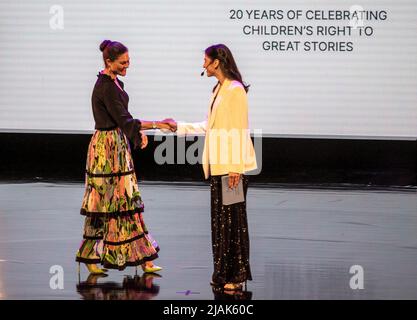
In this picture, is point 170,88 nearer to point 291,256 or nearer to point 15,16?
point 15,16

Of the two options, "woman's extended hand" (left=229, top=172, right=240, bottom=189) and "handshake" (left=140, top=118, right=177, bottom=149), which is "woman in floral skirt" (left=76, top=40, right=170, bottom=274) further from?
"woman's extended hand" (left=229, top=172, right=240, bottom=189)

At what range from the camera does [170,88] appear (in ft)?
31.8

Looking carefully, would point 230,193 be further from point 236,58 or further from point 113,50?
point 236,58

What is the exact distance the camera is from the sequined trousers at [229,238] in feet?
16.3

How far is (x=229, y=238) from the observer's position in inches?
196

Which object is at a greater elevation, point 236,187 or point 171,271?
point 236,187

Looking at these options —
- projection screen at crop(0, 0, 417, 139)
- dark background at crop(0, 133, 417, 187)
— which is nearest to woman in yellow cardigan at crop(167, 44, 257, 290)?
projection screen at crop(0, 0, 417, 139)

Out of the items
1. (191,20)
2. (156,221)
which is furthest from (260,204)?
(191,20)

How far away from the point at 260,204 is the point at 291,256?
102 inches

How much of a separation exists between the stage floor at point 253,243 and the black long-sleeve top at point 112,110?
2.81 ft

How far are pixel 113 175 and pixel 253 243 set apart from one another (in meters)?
1.63

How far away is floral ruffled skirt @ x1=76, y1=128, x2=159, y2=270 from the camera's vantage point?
5316 mm

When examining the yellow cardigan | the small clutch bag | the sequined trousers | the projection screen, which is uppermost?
the projection screen

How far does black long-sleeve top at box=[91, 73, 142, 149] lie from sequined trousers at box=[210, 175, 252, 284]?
0.57m
